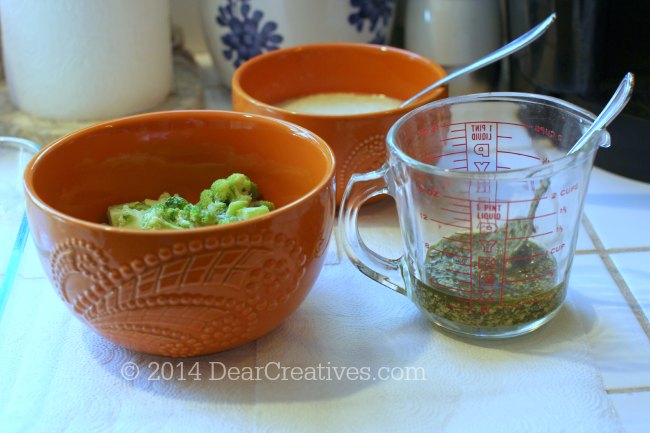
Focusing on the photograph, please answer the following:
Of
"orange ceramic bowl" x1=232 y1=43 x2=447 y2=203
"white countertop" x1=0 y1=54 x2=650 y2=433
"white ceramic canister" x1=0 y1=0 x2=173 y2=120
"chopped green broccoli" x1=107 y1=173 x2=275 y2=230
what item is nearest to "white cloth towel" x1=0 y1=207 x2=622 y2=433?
"white countertop" x1=0 y1=54 x2=650 y2=433

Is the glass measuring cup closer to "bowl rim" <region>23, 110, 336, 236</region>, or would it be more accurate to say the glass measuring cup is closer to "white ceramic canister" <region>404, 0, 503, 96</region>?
"bowl rim" <region>23, 110, 336, 236</region>

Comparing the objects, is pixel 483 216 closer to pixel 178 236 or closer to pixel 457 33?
pixel 178 236

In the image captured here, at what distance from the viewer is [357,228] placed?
2.36 ft

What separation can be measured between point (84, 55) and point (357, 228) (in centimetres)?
44

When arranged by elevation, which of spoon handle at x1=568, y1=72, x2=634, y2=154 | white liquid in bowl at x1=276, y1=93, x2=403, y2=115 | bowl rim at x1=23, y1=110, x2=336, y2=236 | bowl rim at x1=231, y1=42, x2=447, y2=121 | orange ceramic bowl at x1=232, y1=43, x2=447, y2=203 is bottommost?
white liquid in bowl at x1=276, y1=93, x2=403, y2=115

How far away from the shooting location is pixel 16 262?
718 mm

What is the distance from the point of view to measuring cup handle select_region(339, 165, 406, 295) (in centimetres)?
70

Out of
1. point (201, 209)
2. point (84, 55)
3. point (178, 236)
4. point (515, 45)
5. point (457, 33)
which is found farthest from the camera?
point (457, 33)

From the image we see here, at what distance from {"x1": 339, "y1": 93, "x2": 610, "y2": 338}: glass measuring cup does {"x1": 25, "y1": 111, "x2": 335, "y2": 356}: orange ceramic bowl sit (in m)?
0.07

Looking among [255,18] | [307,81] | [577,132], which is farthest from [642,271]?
[255,18]

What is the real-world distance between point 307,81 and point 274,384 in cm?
45

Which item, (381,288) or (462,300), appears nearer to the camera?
(462,300)

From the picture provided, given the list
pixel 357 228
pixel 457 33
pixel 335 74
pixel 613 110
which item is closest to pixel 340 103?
A: pixel 335 74

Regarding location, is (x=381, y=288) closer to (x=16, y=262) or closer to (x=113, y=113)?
(x=16, y=262)
